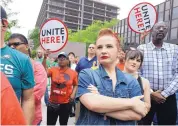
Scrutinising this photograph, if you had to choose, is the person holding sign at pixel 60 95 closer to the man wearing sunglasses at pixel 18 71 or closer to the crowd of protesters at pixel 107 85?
the crowd of protesters at pixel 107 85

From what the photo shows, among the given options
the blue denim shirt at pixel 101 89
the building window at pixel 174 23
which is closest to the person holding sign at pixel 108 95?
the blue denim shirt at pixel 101 89

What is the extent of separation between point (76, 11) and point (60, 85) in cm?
9980

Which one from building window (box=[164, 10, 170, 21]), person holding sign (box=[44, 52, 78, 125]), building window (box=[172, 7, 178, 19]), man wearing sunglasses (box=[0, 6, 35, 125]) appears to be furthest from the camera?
building window (box=[164, 10, 170, 21])

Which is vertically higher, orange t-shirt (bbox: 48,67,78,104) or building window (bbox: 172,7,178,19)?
building window (bbox: 172,7,178,19)

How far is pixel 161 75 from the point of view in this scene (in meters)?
3.81

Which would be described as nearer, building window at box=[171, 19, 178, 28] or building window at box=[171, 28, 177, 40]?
building window at box=[171, 28, 177, 40]

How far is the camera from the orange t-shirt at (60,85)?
490 centimetres

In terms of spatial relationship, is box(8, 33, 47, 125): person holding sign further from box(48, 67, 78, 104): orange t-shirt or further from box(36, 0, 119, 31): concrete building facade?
box(36, 0, 119, 31): concrete building facade

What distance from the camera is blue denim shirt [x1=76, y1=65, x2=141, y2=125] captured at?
6.77 feet

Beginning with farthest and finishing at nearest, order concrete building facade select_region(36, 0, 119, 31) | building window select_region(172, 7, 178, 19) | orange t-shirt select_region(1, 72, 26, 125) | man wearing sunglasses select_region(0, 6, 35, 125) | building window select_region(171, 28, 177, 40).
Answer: concrete building facade select_region(36, 0, 119, 31) → building window select_region(172, 7, 178, 19) → building window select_region(171, 28, 177, 40) → man wearing sunglasses select_region(0, 6, 35, 125) → orange t-shirt select_region(1, 72, 26, 125)

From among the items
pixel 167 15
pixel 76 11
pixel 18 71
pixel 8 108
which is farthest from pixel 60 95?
pixel 76 11

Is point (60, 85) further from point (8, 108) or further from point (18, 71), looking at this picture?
point (8, 108)

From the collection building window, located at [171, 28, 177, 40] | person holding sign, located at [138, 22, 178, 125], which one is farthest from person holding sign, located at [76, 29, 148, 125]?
building window, located at [171, 28, 177, 40]

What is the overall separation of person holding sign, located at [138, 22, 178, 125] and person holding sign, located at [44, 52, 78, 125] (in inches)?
62.0
